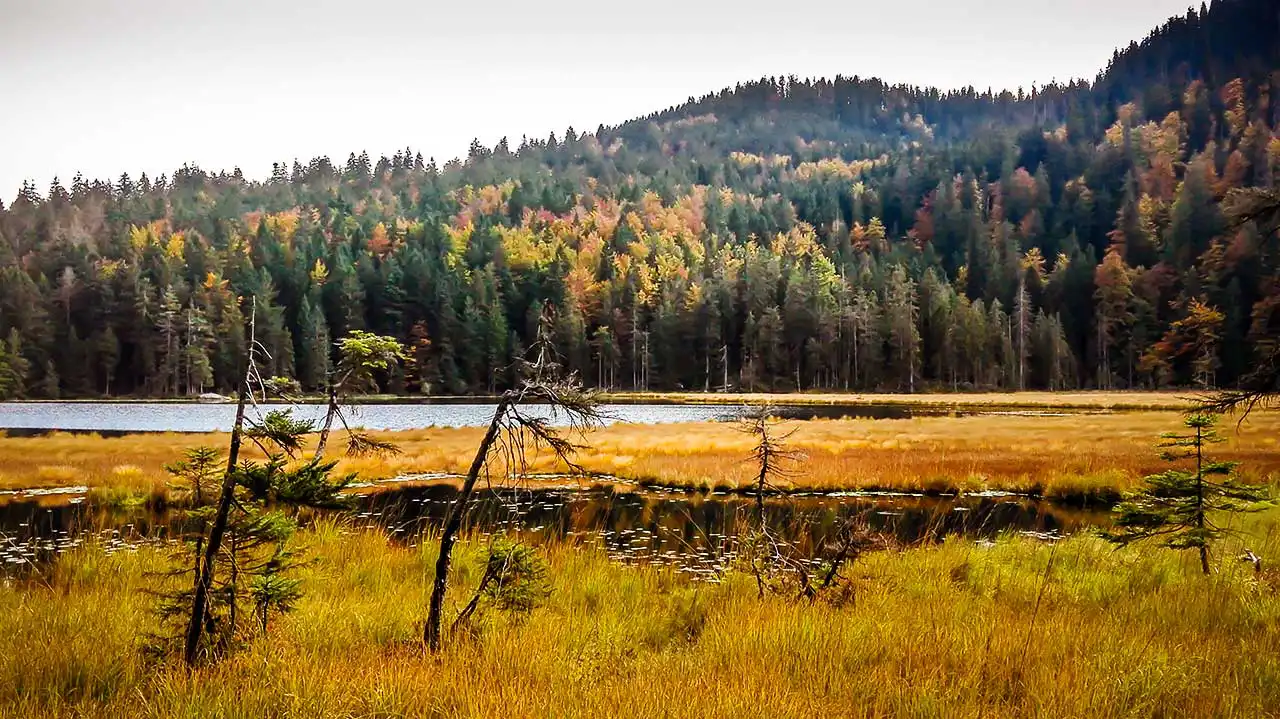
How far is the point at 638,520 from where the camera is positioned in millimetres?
18656

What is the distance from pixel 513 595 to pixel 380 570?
3.73 m

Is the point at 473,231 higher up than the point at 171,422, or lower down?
higher up

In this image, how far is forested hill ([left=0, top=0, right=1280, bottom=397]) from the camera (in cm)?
9644

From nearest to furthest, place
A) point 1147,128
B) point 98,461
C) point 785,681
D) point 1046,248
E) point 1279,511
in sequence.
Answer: point 785,681 → point 1279,511 → point 98,461 → point 1046,248 → point 1147,128

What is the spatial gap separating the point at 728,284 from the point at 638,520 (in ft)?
348

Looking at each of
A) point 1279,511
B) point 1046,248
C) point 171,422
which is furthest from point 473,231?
A: point 1279,511

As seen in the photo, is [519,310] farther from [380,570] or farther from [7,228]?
[380,570]

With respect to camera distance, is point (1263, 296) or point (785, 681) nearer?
point (785, 681)

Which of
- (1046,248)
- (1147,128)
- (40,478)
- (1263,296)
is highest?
(1147,128)

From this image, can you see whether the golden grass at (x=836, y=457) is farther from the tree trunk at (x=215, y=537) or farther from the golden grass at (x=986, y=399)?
the golden grass at (x=986, y=399)

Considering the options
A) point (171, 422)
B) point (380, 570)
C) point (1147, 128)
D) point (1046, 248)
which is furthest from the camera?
point (1147, 128)

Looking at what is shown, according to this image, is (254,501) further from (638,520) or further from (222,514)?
(638,520)

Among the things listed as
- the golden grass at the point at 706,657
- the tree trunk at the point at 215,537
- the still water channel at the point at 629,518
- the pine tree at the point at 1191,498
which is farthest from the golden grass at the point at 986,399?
the tree trunk at the point at 215,537

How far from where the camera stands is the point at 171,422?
5234 centimetres
